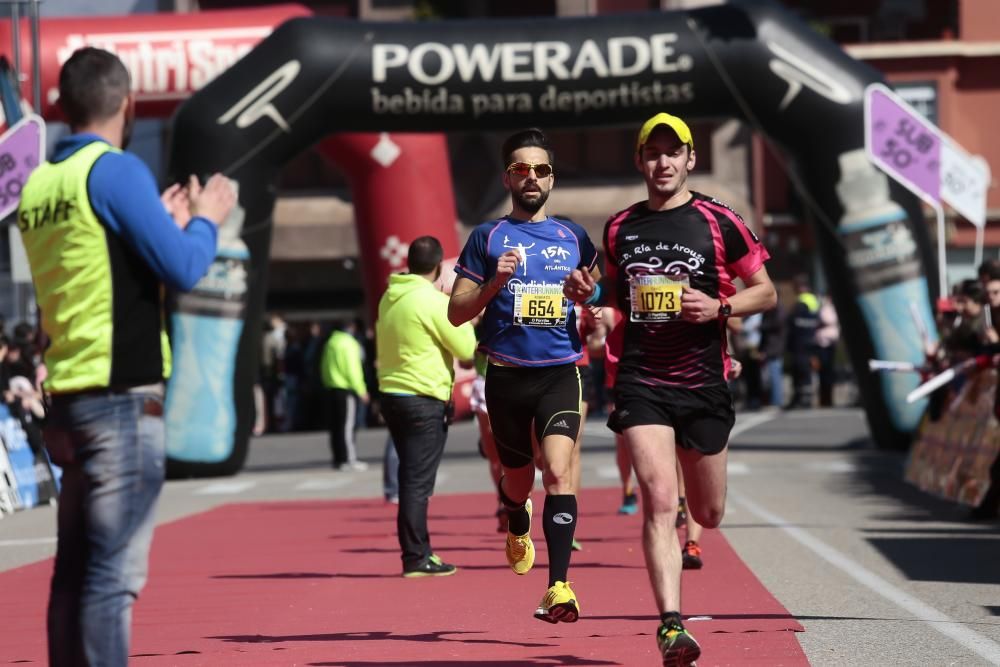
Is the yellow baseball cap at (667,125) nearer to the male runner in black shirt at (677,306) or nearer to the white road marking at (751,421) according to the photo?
the male runner in black shirt at (677,306)

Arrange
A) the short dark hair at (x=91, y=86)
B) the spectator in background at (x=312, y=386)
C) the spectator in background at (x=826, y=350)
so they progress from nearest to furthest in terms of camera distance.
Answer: the short dark hair at (x=91, y=86)
the spectator in background at (x=826, y=350)
the spectator in background at (x=312, y=386)

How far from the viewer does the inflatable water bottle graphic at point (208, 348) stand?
65.8 ft

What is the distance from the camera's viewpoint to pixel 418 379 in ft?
36.0

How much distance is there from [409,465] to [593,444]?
14.8m

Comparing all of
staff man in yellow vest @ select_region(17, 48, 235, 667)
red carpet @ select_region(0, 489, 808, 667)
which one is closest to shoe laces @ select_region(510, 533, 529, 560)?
red carpet @ select_region(0, 489, 808, 667)

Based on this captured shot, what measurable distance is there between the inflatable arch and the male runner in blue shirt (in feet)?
38.4

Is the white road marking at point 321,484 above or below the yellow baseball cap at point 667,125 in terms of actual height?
below

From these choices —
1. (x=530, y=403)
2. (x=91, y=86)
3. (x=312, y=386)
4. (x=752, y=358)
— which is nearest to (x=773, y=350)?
(x=752, y=358)

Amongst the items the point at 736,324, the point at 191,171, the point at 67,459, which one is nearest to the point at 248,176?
the point at 191,171

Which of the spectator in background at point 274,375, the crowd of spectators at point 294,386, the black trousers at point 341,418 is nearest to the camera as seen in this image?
the black trousers at point 341,418

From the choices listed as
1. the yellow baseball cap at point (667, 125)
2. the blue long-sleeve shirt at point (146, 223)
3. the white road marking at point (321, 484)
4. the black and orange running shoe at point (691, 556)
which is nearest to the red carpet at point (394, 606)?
the black and orange running shoe at point (691, 556)

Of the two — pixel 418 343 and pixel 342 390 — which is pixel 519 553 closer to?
pixel 418 343

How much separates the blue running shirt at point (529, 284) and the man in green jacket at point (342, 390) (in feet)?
45.4

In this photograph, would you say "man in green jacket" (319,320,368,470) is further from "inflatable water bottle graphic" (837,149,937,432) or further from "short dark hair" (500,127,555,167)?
"short dark hair" (500,127,555,167)
